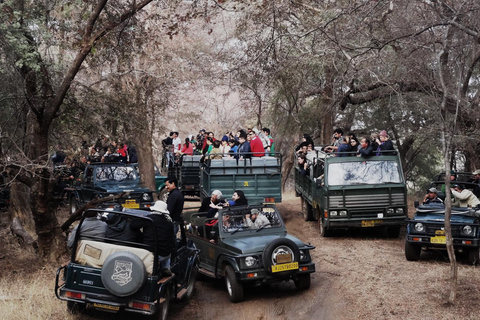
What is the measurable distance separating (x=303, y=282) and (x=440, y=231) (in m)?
2.99

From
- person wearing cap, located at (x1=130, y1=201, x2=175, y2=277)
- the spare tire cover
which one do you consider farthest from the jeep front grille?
the spare tire cover

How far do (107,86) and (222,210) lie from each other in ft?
21.8

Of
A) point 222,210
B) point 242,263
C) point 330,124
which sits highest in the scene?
point 330,124

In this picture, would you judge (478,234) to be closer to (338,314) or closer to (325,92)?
(338,314)

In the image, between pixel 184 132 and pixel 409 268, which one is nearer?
pixel 409 268

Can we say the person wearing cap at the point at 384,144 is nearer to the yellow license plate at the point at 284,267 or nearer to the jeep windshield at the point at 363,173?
the jeep windshield at the point at 363,173

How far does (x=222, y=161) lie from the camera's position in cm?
1619

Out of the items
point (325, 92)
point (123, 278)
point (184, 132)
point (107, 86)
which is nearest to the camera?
point (123, 278)

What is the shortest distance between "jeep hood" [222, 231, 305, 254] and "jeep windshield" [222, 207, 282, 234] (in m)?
0.24

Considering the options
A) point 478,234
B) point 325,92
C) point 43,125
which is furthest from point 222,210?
point 325,92

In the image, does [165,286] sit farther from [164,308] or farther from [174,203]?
[174,203]

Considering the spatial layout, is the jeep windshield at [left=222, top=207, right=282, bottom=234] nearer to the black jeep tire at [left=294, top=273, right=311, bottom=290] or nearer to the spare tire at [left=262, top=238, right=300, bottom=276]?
the black jeep tire at [left=294, top=273, right=311, bottom=290]

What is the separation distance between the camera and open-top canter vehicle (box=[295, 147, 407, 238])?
46.1 ft

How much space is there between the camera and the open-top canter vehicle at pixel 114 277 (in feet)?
25.4
